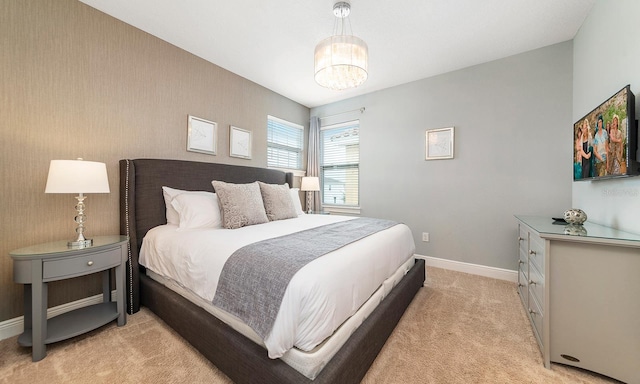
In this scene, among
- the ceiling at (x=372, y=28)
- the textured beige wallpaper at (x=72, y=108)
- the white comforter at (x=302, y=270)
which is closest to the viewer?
the white comforter at (x=302, y=270)

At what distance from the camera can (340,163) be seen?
4387mm

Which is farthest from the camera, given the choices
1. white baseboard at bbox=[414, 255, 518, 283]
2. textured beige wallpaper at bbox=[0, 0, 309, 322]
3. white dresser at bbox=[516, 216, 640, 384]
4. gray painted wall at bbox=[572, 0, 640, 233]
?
white baseboard at bbox=[414, 255, 518, 283]

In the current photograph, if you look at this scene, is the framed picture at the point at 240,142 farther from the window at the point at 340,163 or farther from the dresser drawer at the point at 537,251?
the dresser drawer at the point at 537,251

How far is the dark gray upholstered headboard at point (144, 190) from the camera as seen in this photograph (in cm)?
214

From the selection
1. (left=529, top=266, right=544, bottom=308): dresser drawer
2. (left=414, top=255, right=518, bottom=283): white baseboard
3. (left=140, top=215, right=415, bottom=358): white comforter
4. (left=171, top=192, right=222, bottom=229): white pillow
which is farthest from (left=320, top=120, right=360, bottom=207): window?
(left=529, top=266, right=544, bottom=308): dresser drawer

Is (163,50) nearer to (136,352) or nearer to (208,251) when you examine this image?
(208,251)

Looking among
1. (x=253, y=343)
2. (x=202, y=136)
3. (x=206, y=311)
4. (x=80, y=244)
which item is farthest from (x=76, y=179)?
(x=253, y=343)

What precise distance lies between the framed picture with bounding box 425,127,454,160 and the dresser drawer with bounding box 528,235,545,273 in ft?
5.32

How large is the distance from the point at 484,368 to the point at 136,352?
2.25 metres

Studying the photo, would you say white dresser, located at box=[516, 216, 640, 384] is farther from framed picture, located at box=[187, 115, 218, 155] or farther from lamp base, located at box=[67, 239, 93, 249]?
framed picture, located at box=[187, 115, 218, 155]

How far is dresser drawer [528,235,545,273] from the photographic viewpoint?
1.60 metres

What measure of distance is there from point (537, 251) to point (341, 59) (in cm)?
201

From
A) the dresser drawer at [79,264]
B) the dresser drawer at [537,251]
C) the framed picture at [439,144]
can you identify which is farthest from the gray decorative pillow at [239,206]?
the framed picture at [439,144]

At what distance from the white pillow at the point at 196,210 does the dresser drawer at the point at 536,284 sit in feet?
8.48
